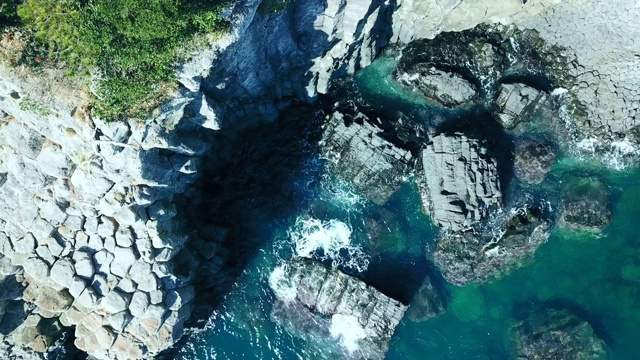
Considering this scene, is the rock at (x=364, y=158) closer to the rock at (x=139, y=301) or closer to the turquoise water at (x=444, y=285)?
the turquoise water at (x=444, y=285)

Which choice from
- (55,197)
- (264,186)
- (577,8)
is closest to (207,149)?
(264,186)

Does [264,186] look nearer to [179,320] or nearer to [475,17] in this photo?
[179,320]

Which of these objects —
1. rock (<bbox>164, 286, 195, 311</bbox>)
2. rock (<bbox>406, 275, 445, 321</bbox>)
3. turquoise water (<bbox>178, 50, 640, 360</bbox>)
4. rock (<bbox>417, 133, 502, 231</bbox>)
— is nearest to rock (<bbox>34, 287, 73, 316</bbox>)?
rock (<bbox>164, 286, 195, 311</bbox>)

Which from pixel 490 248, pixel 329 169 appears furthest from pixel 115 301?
pixel 490 248

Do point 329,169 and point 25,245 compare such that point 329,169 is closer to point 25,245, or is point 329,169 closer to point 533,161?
point 533,161

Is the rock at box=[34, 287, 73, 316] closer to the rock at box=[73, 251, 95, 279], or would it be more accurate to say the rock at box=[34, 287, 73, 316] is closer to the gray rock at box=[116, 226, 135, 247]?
the rock at box=[73, 251, 95, 279]

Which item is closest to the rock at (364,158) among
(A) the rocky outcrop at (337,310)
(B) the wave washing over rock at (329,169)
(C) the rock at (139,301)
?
→ (B) the wave washing over rock at (329,169)
